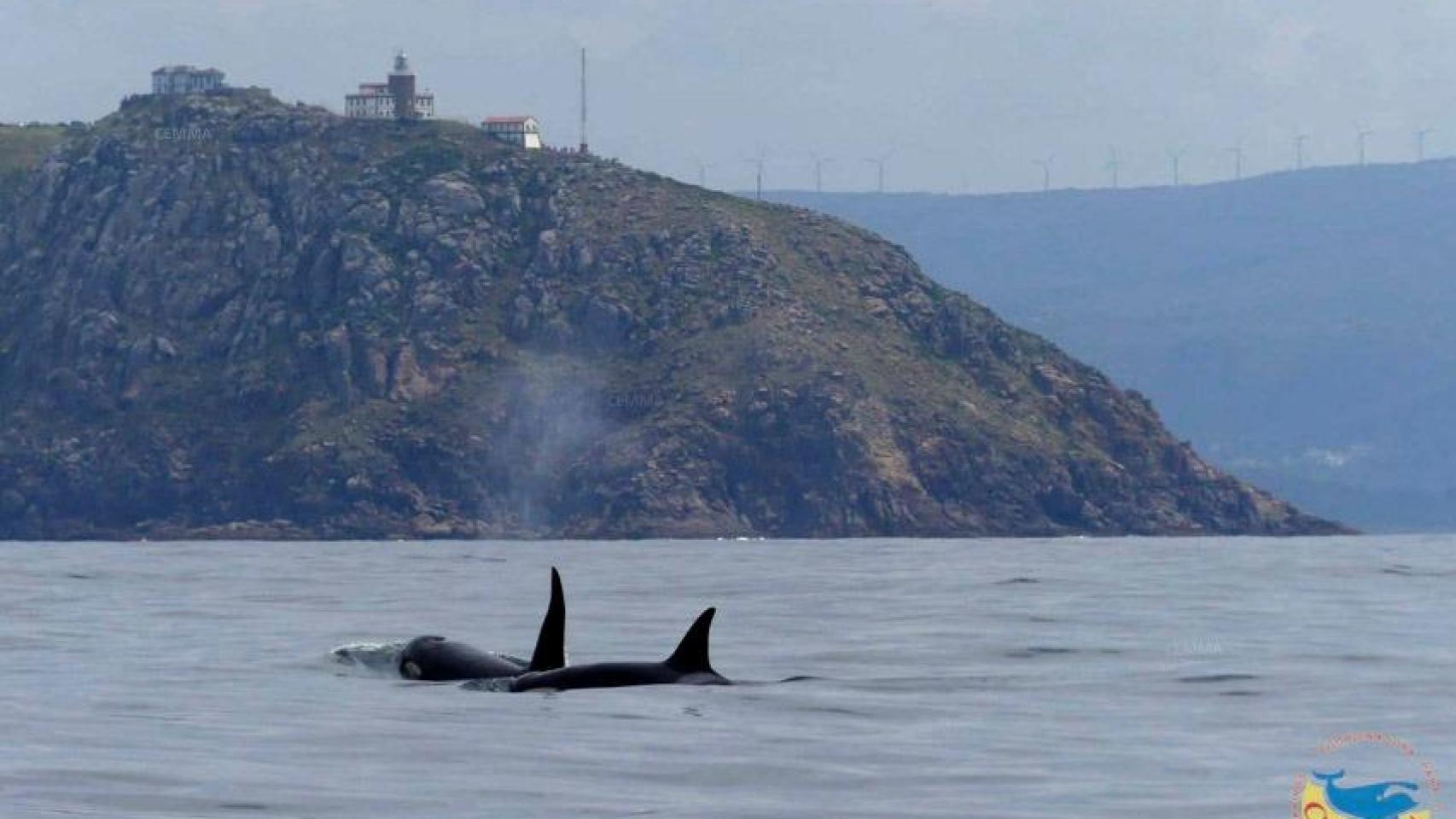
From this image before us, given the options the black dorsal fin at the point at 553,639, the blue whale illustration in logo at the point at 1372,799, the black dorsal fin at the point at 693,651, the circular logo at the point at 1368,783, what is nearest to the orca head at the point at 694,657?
the black dorsal fin at the point at 693,651

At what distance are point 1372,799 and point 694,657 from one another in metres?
18.5

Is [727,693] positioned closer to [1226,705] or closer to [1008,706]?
[1008,706]

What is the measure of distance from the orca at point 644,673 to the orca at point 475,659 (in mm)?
792

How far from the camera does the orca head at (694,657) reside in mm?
46594

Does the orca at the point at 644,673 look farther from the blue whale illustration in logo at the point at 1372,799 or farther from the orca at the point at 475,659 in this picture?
the blue whale illustration in logo at the point at 1372,799

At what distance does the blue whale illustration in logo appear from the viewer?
2869cm

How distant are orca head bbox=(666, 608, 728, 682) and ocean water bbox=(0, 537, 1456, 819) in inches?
32.0

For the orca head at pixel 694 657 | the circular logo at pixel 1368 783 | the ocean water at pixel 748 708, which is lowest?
the ocean water at pixel 748 708

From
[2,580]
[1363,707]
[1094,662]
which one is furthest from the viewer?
[2,580]

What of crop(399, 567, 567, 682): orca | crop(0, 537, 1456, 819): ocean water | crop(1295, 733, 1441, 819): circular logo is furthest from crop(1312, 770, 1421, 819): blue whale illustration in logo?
crop(399, 567, 567, 682): orca

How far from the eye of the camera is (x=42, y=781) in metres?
32.8

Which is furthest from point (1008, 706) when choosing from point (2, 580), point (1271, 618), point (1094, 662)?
point (2, 580)

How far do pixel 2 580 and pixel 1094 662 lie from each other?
6292 cm

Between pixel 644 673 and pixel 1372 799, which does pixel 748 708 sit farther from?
pixel 1372 799
